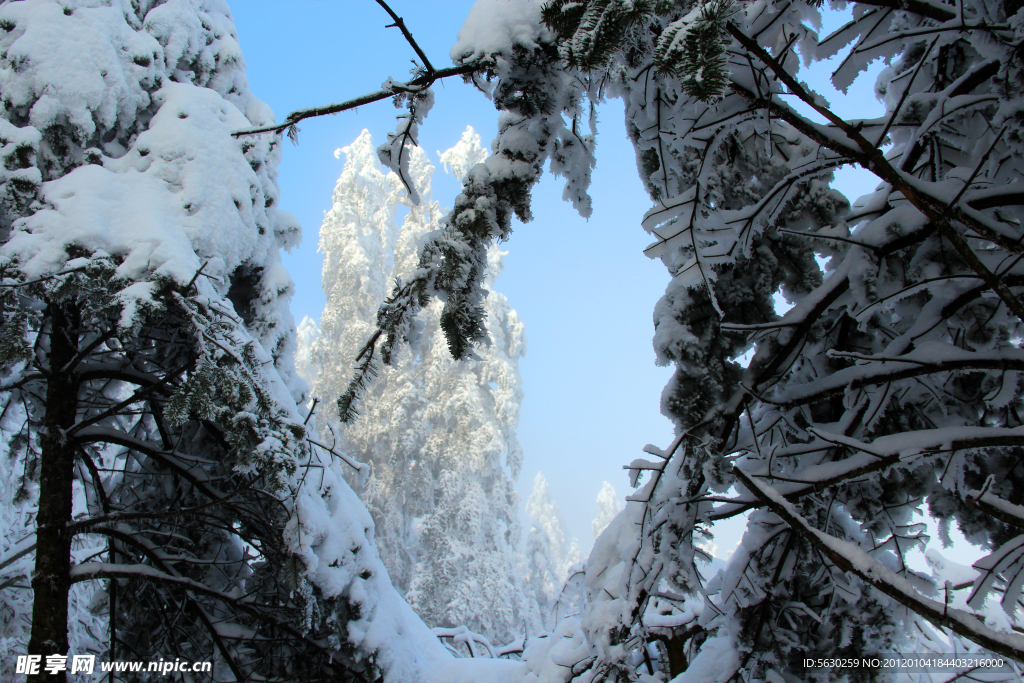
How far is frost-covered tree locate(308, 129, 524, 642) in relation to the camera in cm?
1759

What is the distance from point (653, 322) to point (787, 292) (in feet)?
1.66

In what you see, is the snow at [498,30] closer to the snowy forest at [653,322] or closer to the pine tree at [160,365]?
the snowy forest at [653,322]

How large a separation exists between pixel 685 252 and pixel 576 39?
2.32ft

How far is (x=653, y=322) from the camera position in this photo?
5.85 feet

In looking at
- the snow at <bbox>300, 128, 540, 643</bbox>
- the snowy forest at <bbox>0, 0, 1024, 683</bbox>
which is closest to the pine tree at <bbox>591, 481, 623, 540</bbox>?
the snow at <bbox>300, 128, 540, 643</bbox>

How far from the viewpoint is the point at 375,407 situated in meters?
20.0

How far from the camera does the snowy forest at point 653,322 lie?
121 cm

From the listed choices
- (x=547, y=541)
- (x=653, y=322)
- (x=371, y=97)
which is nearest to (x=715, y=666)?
(x=653, y=322)

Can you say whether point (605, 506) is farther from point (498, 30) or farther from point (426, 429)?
point (498, 30)

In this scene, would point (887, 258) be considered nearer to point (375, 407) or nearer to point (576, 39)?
point (576, 39)

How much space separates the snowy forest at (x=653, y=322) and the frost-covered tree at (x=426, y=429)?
12656 millimetres

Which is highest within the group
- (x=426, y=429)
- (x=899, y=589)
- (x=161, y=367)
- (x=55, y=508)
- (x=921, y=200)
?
(x=426, y=429)

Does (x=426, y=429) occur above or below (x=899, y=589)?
above

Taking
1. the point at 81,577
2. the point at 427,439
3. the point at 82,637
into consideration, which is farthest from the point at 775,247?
the point at 427,439
